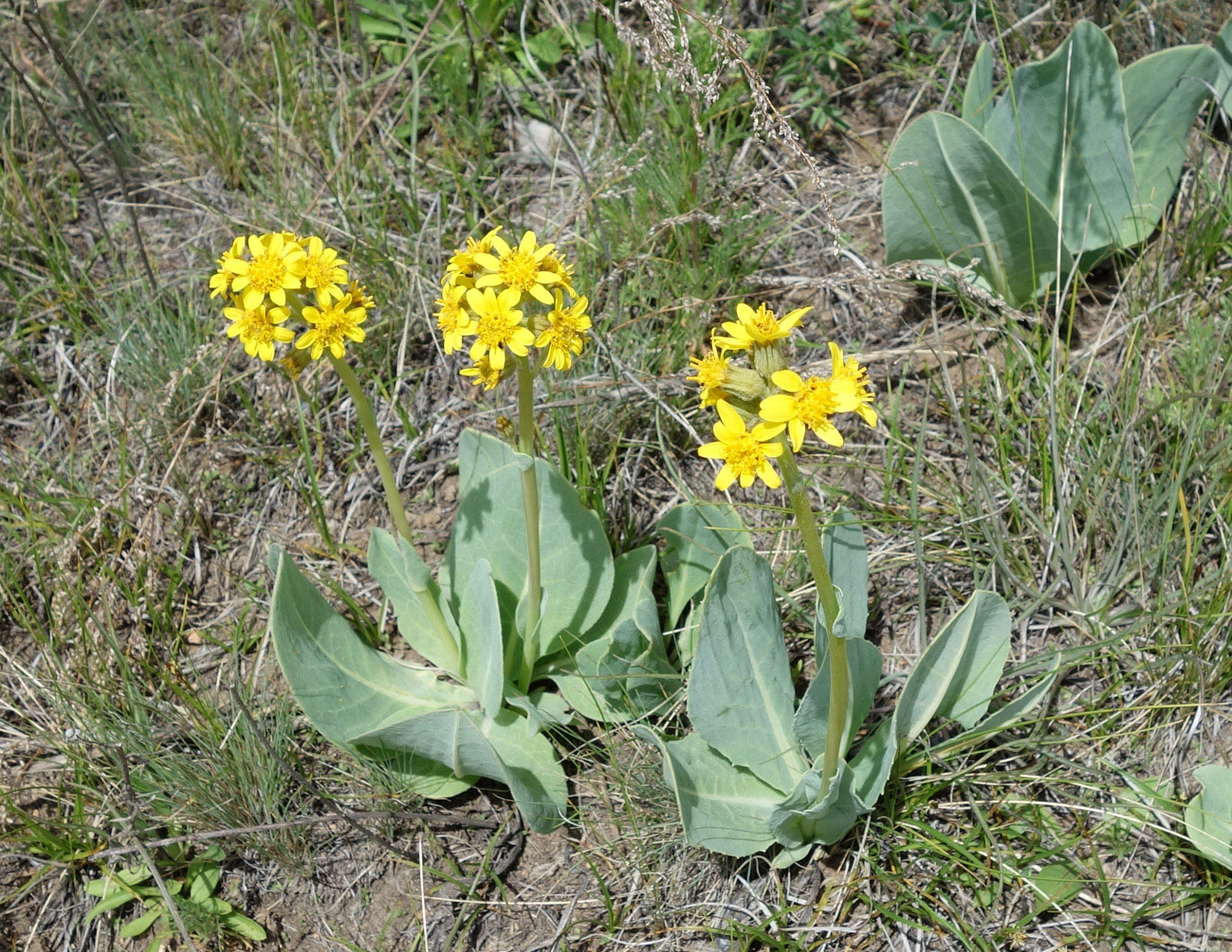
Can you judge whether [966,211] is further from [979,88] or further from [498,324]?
[498,324]

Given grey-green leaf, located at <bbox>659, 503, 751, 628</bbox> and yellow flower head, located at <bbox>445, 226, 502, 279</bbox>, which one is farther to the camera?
grey-green leaf, located at <bbox>659, 503, 751, 628</bbox>

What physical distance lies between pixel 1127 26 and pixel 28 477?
392cm

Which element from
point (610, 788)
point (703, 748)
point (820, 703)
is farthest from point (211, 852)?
point (820, 703)

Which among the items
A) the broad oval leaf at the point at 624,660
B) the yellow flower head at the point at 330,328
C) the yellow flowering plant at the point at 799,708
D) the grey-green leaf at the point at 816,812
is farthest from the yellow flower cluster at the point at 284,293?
the grey-green leaf at the point at 816,812

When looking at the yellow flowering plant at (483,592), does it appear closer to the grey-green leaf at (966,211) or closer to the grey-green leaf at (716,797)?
the grey-green leaf at (716,797)

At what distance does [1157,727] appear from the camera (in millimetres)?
2121

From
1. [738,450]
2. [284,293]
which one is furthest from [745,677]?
[284,293]

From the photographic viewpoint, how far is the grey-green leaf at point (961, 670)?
1.94 meters

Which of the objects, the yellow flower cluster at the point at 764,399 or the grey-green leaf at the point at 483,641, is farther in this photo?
the grey-green leaf at the point at 483,641

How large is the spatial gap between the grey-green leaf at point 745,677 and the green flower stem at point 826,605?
16 centimetres

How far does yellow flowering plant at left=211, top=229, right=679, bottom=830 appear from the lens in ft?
6.04

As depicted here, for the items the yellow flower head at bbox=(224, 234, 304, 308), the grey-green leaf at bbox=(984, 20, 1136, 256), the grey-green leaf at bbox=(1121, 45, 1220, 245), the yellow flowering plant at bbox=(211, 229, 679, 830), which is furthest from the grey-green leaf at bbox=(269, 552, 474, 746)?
the grey-green leaf at bbox=(1121, 45, 1220, 245)

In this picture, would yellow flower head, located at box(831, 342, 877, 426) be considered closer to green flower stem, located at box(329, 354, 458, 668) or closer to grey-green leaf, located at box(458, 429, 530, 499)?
green flower stem, located at box(329, 354, 458, 668)

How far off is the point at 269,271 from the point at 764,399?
1.00 meters
